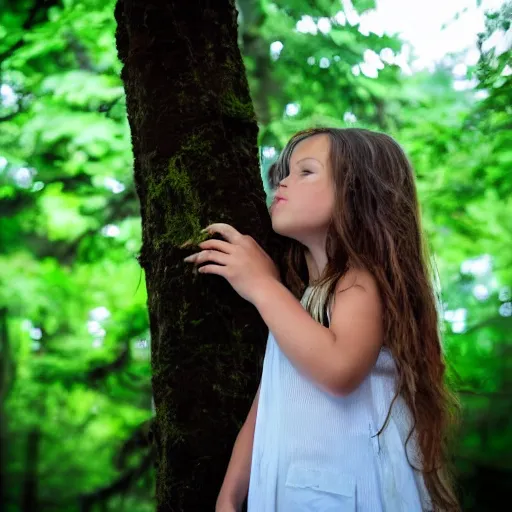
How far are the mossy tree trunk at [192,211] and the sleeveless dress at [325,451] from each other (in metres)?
0.09

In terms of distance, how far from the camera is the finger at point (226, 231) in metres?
1.87

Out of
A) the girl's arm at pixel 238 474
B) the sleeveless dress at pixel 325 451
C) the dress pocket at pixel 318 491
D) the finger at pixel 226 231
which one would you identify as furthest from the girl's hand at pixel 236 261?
the dress pocket at pixel 318 491

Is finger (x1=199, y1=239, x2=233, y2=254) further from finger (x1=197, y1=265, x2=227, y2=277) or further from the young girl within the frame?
the young girl

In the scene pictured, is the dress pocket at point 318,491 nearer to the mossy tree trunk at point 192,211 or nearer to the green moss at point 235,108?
the mossy tree trunk at point 192,211

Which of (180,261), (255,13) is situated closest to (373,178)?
(180,261)

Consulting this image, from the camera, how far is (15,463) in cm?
1108

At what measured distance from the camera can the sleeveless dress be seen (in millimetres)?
1723

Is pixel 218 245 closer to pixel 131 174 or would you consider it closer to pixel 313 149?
pixel 313 149

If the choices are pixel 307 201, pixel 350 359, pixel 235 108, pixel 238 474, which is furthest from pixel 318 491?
pixel 235 108

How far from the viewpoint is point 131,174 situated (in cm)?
695

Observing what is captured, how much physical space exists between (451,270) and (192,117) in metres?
7.49

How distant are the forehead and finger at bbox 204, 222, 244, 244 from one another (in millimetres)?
406

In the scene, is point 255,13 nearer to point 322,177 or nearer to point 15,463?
point 322,177

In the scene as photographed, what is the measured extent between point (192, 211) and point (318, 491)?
2.80 ft
